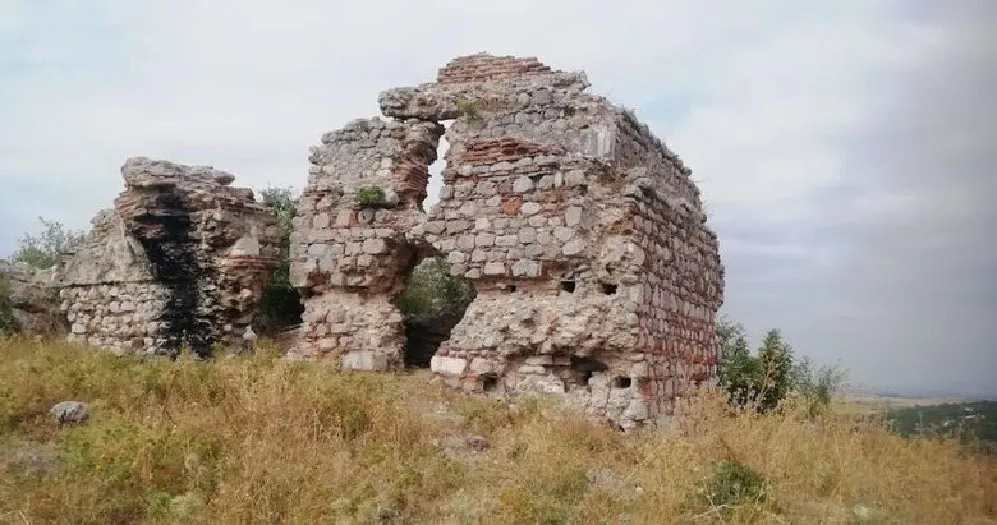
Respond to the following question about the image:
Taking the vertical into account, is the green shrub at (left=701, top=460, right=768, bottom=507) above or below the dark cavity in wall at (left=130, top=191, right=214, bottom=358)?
below

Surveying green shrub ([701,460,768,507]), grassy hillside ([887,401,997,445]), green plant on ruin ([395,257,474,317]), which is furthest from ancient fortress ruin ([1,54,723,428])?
green shrub ([701,460,768,507])

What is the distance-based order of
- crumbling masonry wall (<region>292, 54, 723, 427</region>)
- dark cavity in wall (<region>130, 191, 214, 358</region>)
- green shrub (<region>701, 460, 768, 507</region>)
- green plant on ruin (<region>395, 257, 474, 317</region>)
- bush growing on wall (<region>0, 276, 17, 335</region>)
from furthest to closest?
1. green plant on ruin (<region>395, 257, 474, 317</region>)
2. bush growing on wall (<region>0, 276, 17, 335</region>)
3. dark cavity in wall (<region>130, 191, 214, 358</region>)
4. crumbling masonry wall (<region>292, 54, 723, 427</region>)
5. green shrub (<region>701, 460, 768, 507</region>)

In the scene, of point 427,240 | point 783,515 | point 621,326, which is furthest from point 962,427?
point 427,240

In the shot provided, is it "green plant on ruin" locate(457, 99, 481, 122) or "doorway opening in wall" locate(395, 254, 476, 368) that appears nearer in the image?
"green plant on ruin" locate(457, 99, 481, 122)

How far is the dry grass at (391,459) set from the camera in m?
5.09

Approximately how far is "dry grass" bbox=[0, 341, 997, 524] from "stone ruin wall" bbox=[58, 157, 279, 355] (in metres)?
2.47

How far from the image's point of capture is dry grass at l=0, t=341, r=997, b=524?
5086 mm

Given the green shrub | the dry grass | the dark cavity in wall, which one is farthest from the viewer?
the dark cavity in wall

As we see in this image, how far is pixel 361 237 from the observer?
998cm

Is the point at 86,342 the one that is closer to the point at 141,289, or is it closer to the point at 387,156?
the point at 141,289

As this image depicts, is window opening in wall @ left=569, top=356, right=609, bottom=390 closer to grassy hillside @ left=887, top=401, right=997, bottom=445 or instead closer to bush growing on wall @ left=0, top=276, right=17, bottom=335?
grassy hillside @ left=887, top=401, right=997, bottom=445

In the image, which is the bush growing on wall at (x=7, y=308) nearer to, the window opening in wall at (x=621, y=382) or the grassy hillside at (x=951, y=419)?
the window opening in wall at (x=621, y=382)

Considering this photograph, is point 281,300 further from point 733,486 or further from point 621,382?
point 733,486

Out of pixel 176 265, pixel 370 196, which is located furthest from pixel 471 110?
pixel 176 265
